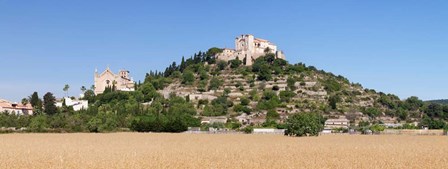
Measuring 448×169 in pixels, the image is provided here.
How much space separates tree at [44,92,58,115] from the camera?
14012 cm

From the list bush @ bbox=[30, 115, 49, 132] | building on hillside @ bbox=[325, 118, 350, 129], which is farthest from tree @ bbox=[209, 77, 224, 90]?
bush @ bbox=[30, 115, 49, 132]

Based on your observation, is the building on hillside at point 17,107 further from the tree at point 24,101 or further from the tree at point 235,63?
the tree at point 235,63

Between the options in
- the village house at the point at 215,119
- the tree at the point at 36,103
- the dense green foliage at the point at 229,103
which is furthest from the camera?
the tree at the point at 36,103

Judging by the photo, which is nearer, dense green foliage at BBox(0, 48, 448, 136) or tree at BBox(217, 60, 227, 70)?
dense green foliage at BBox(0, 48, 448, 136)

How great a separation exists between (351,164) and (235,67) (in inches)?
6346

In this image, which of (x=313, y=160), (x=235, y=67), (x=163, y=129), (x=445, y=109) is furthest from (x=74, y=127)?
(x=445, y=109)

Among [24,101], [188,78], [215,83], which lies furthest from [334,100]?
[24,101]

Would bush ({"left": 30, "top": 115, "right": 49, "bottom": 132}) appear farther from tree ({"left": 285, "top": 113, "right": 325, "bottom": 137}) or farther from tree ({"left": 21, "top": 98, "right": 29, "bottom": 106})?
tree ({"left": 21, "top": 98, "right": 29, "bottom": 106})

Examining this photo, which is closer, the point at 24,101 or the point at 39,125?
the point at 39,125

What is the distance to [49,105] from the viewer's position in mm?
141375

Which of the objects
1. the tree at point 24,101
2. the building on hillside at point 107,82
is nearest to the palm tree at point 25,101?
the tree at point 24,101

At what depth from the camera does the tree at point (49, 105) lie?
140125 mm

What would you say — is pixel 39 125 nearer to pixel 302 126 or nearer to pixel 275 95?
pixel 302 126

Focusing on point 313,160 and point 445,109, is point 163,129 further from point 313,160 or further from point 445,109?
point 445,109
